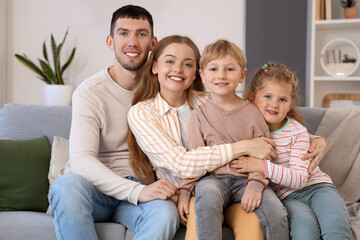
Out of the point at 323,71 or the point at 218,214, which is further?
the point at 323,71

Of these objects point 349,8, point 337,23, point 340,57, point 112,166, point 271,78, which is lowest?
point 112,166

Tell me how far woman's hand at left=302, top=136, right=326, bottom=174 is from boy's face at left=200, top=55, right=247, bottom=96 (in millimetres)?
423

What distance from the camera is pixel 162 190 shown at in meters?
1.60

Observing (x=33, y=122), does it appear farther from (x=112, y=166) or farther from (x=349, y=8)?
(x=349, y=8)

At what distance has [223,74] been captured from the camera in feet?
5.41

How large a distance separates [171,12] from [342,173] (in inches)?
94.9

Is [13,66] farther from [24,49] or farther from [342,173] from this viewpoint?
[342,173]

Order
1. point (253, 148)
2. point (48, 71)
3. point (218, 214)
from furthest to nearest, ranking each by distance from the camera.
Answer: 1. point (48, 71)
2. point (253, 148)
3. point (218, 214)

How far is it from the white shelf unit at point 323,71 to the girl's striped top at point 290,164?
187 cm

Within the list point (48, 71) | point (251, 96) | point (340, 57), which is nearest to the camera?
point (251, 96)

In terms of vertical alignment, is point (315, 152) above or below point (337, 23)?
below

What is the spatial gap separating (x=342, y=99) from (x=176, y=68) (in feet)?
7.82

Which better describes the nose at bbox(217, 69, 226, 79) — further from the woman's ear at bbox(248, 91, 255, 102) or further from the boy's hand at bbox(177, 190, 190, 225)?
the boy's hand at bbox(177, 190, 190, 225)

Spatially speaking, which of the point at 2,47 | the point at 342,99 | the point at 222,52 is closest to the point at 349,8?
the point at 342,99
